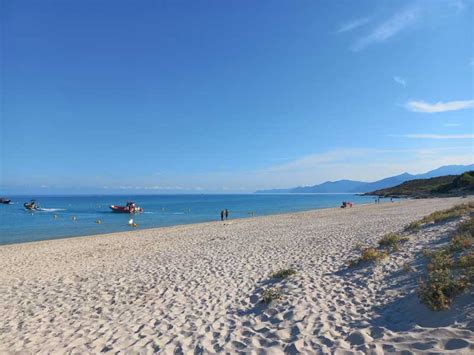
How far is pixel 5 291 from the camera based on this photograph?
10.0m

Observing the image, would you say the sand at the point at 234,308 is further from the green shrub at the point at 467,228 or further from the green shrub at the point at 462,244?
the green shrub at the point at 462,244

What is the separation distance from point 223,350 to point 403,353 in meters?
2.63

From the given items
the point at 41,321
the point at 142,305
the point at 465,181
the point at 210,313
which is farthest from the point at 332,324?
the point at 465,181

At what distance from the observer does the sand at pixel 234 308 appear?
514 cm

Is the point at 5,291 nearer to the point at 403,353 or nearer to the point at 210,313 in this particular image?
the point at 210,313

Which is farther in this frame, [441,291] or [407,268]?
[407,268]

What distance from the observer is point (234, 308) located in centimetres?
713

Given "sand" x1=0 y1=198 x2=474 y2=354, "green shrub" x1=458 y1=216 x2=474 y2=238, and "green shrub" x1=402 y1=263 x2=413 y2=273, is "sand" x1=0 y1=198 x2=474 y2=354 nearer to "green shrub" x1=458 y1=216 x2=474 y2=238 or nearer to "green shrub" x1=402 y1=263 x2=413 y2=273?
"green shrub" x1=402 y1=263 x2=413 y2=273

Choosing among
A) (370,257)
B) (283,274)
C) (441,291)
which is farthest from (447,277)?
Result: (283,274)

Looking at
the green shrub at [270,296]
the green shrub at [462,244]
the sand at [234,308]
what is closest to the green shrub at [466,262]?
the sand at [234,308]

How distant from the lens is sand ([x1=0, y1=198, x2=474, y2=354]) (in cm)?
514

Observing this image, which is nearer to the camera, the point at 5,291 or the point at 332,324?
the point at 332,324

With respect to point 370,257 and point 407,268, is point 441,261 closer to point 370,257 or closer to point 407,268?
point 407,268

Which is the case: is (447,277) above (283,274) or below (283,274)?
above
